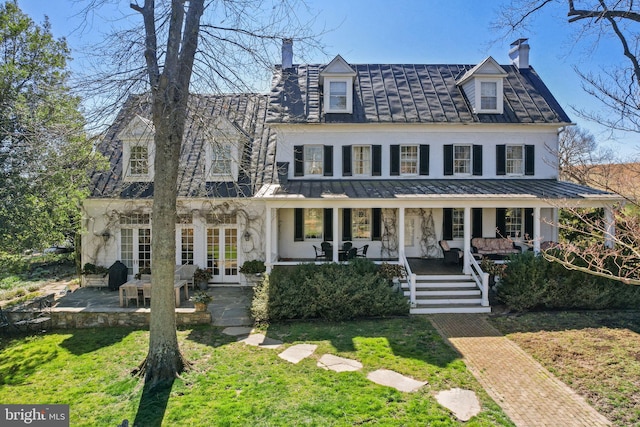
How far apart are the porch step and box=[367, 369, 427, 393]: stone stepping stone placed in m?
4.27

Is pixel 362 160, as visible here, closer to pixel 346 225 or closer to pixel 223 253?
pixel 346 225

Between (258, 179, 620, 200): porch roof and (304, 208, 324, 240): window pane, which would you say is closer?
(258, 179, 620, 200): porch roof

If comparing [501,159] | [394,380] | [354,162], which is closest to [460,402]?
[394,380]

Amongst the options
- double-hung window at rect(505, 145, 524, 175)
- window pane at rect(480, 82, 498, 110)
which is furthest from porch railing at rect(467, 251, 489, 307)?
window pane at rect(480, 82, 498, 110)

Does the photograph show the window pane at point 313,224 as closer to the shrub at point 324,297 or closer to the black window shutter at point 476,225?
the shrub at point 324,297

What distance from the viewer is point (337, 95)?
15.6 meters

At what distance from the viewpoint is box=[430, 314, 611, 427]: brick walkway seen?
584 centimetres

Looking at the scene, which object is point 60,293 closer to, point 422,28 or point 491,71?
point 422,28

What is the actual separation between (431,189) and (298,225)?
551cm

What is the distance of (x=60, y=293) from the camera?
13.4 m

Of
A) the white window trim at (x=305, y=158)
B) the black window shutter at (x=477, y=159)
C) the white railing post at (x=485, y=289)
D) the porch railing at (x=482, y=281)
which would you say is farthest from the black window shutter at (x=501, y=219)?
the white window trim at (x=305, y=158)

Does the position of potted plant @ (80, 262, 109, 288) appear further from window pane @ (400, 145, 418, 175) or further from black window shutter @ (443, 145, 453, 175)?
black window shutter @ (443, 145, 453, 175)

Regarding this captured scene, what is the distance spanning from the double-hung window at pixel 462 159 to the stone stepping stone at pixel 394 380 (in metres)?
10.7

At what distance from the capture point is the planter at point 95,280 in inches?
569
